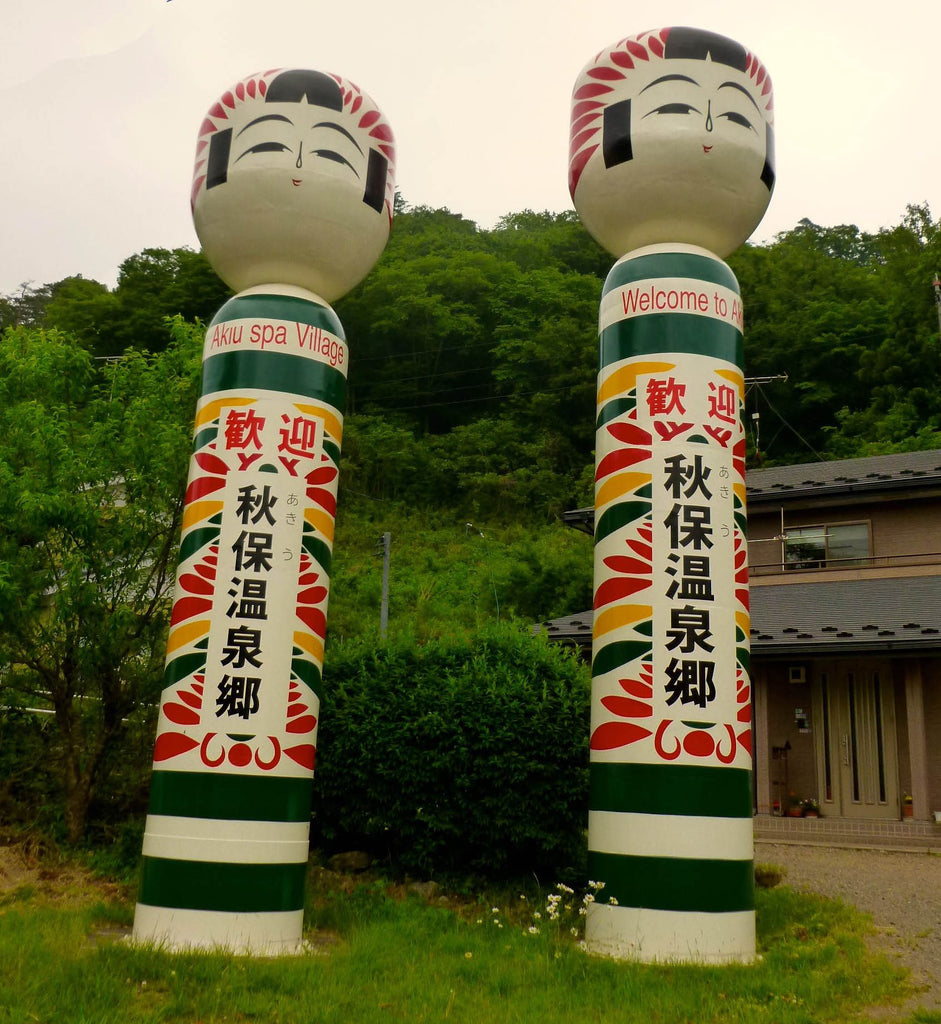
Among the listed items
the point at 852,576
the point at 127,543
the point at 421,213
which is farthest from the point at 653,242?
the point at 421,213

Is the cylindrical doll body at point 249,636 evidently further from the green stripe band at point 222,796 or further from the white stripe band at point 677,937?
the white stripe band at point 677,937

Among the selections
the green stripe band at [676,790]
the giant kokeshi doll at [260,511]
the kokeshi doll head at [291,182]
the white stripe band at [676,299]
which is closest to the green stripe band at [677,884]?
the green stripe band at [676,790]

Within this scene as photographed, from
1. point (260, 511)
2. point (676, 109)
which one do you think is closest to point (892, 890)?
point (260, 511)

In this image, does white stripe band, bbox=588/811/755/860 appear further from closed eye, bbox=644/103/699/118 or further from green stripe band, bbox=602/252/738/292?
closed eye, bbox=644/103/699/118

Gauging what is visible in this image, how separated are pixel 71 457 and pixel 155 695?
2479mm

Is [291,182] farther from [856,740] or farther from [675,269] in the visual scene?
[856,740]

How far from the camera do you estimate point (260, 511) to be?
7.62 metres

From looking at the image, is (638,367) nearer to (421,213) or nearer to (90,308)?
(90,308)

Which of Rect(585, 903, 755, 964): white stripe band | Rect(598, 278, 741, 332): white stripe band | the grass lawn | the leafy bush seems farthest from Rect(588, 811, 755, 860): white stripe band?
Rect(598, 278, 741, 332): white stripe band

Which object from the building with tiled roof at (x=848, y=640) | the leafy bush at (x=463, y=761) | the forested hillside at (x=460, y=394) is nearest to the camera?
the leafy bush at (x=463, y=761)

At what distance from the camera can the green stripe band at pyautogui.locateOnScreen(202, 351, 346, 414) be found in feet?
25.8

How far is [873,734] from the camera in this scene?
1444cm

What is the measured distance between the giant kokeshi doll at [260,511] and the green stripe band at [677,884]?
7.50 feet

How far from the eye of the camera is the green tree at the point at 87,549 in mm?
9562
